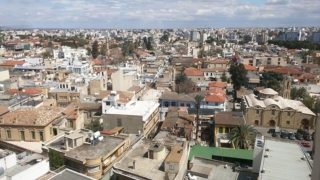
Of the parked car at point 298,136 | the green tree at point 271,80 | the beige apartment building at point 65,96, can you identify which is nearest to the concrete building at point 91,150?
the beige apartment building at point 65,96

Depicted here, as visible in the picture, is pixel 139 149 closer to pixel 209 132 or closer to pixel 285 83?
pixel 209 132

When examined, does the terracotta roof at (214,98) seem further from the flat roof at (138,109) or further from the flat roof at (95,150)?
the flat roof at (95,150)

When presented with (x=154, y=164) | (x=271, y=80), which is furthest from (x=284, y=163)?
(x=271, y=80)

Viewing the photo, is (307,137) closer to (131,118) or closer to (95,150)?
(131,118)

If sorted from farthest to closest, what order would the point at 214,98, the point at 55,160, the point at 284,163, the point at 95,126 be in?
the point at 214,98, the point at 95,126, the point at 55,160, the point at 284,163

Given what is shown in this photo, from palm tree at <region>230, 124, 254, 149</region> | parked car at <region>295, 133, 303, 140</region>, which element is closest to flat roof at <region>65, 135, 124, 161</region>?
palm tree at <region>230, 124, 254, 149</region>

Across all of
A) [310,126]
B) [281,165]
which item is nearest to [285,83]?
[310,126]
